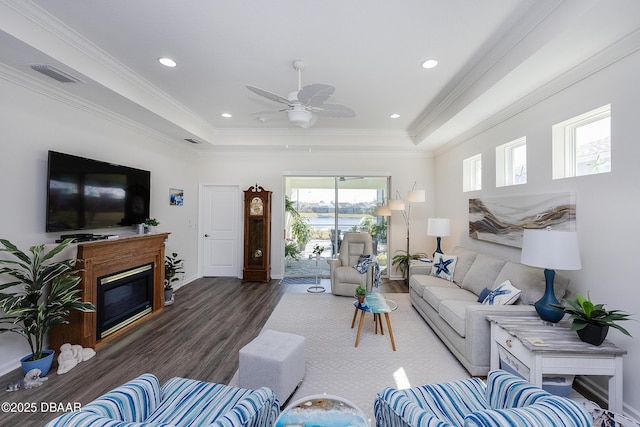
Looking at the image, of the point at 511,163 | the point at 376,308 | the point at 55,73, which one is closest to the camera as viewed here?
the point at 55,73

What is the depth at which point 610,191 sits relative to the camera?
6.67 feet

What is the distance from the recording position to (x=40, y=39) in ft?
6.84

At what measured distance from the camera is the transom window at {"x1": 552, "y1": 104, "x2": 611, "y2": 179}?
2223 mm

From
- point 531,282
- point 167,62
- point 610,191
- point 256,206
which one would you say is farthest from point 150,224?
point 610,191

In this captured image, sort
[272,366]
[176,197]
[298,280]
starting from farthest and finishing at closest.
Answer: [298,280] < [176,197] < [272,366]

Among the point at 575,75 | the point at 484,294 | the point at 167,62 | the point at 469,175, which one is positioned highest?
the point at 167,62

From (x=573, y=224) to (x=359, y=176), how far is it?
3688 millimetres

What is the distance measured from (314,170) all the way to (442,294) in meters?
3.49

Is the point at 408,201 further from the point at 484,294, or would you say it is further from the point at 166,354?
the point at 166,354

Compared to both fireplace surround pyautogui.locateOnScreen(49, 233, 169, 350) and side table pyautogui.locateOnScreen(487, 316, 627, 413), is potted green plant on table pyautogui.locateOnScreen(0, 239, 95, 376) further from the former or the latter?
side table pyautogui.locateOnScreen(487, 316, 627, 413)

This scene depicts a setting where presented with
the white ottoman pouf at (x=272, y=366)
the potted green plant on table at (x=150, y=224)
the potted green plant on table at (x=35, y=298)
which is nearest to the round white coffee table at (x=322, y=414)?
the white ottoman pouf at (x=272, y=366)

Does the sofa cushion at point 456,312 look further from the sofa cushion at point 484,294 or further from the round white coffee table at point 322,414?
the round white coffee table at point 322,414

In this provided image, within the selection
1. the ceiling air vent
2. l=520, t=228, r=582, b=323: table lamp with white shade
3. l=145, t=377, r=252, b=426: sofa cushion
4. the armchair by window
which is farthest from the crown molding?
the ceiling air vent

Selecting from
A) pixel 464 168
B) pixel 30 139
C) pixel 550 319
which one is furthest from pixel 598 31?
pixel 30 139
